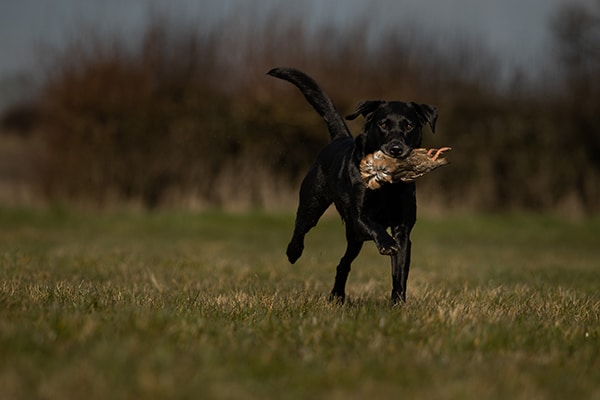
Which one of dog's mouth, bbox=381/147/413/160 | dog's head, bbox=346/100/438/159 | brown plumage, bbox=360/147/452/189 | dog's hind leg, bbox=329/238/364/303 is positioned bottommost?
dog's hind leg, bbox=329/238/364/303

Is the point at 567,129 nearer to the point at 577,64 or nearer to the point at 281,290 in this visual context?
the point at 577,64

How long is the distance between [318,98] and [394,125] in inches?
47.7

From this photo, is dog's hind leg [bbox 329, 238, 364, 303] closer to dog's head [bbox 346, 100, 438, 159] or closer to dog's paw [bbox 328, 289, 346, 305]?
dog's paw [bbox 328, 289, 346, 305]

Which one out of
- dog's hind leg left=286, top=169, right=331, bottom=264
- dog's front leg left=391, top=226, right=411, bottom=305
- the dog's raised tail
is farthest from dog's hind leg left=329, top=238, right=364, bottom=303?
the dog's raised tail

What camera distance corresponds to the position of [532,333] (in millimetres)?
4191

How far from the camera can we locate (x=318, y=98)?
660 cm

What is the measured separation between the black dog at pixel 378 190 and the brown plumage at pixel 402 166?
0.20ft

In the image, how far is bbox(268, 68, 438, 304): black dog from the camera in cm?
539

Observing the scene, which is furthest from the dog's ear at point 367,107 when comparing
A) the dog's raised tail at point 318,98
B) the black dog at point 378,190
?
the dog's raised tail at point 318,98

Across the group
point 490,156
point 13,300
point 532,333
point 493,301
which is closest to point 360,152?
point 493,301

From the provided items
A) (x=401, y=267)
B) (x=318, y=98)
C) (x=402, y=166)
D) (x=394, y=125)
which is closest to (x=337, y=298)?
(x=401, y=267)

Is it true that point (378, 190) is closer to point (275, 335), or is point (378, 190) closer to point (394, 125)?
point (394, 125)

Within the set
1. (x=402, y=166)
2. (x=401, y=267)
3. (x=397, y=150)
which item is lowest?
(x=401, y=267)

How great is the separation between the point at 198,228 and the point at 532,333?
1161 centimetres
